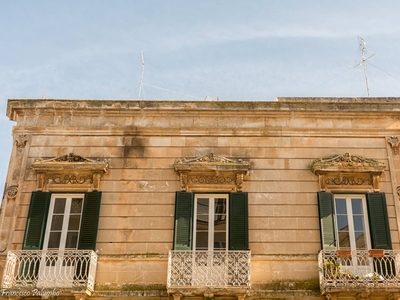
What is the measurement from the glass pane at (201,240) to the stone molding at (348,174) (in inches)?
132

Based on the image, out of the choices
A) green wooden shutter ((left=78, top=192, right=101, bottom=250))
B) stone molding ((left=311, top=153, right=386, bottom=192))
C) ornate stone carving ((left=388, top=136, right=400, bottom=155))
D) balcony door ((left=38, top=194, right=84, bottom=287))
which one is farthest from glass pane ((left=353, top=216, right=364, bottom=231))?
balcony door ((left=38, top=194, right=84, bottom=287))

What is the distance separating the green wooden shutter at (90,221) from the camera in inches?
526

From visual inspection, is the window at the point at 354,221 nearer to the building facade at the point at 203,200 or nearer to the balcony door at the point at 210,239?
the building facade at the point at 203,200

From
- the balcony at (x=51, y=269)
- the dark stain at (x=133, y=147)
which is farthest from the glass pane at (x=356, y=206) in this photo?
the balcony at (x=51, y=269)

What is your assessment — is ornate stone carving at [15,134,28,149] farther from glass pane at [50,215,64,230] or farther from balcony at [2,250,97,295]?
balcony at [2,250,97,295]

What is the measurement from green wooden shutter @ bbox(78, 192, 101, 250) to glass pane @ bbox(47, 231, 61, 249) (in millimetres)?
652

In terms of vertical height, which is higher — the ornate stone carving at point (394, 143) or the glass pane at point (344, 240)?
the ornate stone carving at point (394, 143)

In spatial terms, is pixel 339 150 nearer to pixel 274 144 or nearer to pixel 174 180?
pixel 274 144

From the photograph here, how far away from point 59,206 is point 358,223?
7.96m

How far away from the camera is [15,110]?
15.1 m

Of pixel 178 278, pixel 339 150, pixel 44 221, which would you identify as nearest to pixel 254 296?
pixel 178 278

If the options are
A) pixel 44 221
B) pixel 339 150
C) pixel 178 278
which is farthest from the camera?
pixel 339 150

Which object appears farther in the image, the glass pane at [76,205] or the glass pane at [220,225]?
the glass pane at [76,205]

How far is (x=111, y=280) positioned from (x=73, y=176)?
3.03 meters
